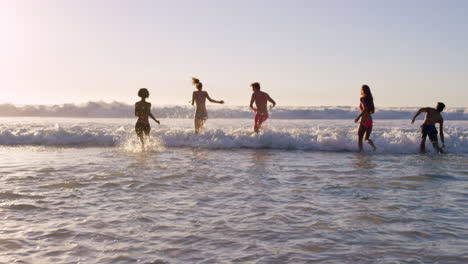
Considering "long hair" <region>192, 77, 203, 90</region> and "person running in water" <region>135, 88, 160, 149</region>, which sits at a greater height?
"long hair" <region>192, 77, 203, 90</region>

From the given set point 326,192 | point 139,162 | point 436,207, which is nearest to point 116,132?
point 139,162

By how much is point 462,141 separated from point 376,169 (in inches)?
244

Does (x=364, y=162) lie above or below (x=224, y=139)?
below

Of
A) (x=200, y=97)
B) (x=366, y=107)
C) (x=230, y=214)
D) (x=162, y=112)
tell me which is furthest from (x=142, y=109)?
(x=162, y=112)

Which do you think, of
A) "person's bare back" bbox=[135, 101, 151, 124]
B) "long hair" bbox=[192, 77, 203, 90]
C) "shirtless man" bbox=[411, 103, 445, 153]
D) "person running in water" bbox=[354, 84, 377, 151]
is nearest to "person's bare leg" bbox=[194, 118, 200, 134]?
"long hair" bbox=[192, 77, 203, 90]

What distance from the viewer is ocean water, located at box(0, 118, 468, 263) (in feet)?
12.0

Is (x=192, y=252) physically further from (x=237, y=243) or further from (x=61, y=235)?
(x=61, y=235)

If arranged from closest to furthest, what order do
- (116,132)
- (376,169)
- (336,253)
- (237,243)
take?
(336,253), (237,243), (376,169), (116,132)

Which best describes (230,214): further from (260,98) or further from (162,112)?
(162,112)

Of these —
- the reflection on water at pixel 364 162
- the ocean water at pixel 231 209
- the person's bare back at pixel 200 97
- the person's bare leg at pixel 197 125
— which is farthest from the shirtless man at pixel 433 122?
the person's bare leg at pixel 197 125

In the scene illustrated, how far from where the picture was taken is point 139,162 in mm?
9336

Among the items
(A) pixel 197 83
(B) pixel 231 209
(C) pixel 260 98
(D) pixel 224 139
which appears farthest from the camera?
(D) pixel 224 139

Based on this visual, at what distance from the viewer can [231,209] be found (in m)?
5.11

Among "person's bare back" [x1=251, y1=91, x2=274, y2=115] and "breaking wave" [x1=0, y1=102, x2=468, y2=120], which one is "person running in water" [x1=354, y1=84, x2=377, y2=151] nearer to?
"person's bare back" [x1=251, y1=91, x2=274, y2=115]
